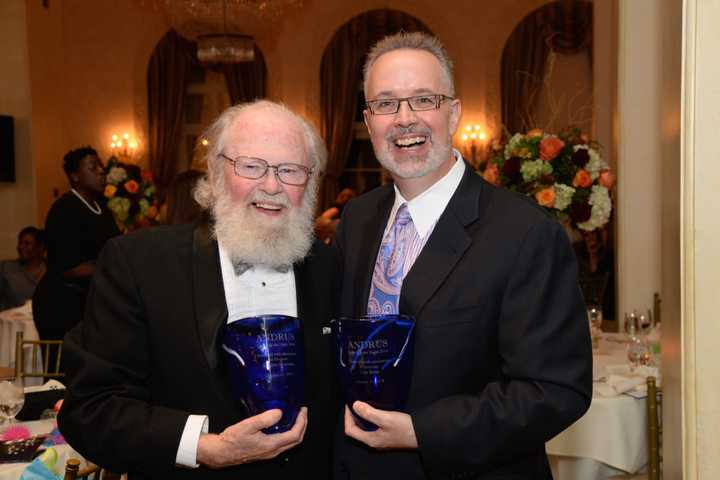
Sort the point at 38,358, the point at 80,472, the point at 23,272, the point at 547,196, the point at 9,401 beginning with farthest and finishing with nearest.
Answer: the point at 23,272 < the point at 38,358 < the point at 547,196 < the point at 9,401 < the point at 80,472

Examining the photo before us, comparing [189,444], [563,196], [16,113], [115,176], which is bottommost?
[189,444]

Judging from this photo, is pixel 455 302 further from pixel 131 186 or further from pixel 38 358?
pixel 131 186

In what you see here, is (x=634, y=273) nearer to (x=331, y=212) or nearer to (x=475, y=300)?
(x=331, y=212)

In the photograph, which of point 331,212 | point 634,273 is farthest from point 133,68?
point 634,273

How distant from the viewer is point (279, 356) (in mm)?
1738

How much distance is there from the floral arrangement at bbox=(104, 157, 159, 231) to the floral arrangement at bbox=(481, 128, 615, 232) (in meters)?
3.15

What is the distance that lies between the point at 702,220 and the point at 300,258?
3.28 feet

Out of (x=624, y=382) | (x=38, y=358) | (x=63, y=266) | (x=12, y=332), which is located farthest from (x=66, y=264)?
A: (x=624, y=382)

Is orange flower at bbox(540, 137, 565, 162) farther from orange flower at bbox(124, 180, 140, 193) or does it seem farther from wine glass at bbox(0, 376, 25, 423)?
orange flower at bbox(124, 180, 140, 193)

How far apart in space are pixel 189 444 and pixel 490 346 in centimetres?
73

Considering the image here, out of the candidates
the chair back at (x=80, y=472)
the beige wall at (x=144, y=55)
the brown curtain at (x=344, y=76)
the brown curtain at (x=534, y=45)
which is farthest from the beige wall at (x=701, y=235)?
the brown curtain at (x=344, y=76)

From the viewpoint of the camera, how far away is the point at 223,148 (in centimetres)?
217

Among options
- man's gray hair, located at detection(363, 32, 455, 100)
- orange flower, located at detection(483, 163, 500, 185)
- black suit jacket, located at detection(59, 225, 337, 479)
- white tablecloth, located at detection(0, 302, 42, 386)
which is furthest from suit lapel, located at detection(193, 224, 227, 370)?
white tablecloth, located at detection(0, 302, 42, 386)

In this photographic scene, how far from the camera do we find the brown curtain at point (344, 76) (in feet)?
43.6
